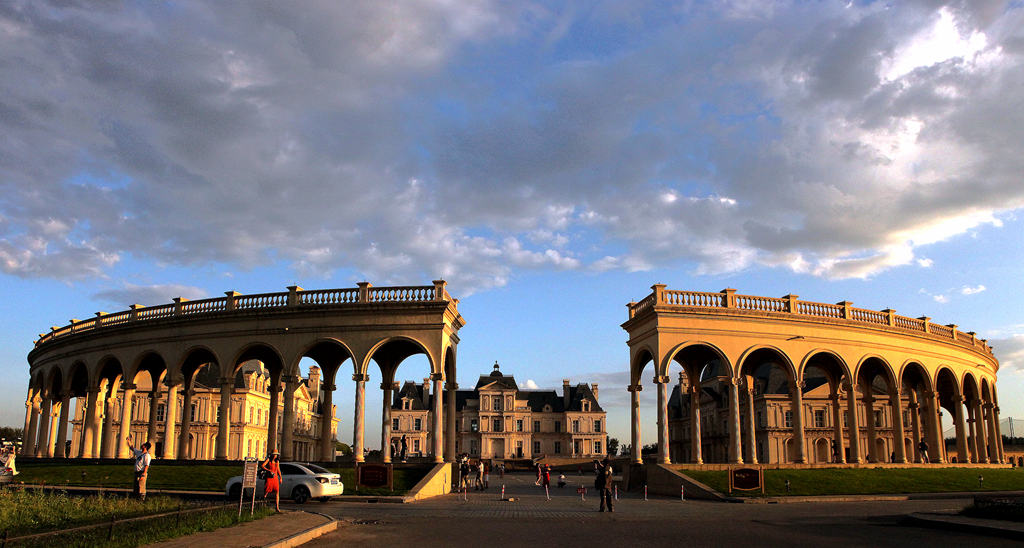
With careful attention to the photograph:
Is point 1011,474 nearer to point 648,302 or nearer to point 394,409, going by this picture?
point 648,302

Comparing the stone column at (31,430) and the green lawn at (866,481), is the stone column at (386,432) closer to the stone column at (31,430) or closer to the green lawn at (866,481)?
the green lawn at (866,481)

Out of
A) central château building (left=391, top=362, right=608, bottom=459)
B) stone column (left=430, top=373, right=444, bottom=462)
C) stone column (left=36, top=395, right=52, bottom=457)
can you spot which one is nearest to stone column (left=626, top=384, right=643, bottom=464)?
stone column (left=430, top=373, right=444, bottom=462)

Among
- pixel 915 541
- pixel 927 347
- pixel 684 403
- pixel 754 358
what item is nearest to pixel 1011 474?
pixel 927 347

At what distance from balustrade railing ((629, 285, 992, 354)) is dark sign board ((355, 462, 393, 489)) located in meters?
14.8

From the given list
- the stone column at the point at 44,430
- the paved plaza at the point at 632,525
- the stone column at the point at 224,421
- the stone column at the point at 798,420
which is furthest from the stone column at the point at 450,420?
the stone column at the point at 44,430

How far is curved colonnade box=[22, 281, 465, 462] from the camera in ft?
113

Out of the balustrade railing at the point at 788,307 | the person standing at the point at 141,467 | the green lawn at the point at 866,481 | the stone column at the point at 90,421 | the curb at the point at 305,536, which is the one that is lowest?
the green lawn at the point at 866,481

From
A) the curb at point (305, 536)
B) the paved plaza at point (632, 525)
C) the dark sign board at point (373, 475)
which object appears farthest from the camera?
the dark sign board at point (373, 475)

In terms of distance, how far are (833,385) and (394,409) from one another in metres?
73.5

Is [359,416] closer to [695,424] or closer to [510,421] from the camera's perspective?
[695,424]

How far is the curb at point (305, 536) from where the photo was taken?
12.9 metres

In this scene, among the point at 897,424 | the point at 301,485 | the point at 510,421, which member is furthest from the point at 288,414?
the point at 510,421

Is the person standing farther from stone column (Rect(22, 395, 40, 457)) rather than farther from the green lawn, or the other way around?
stone column (Rect(22, 395, 40, 457))

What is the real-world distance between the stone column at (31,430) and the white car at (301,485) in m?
28.4
